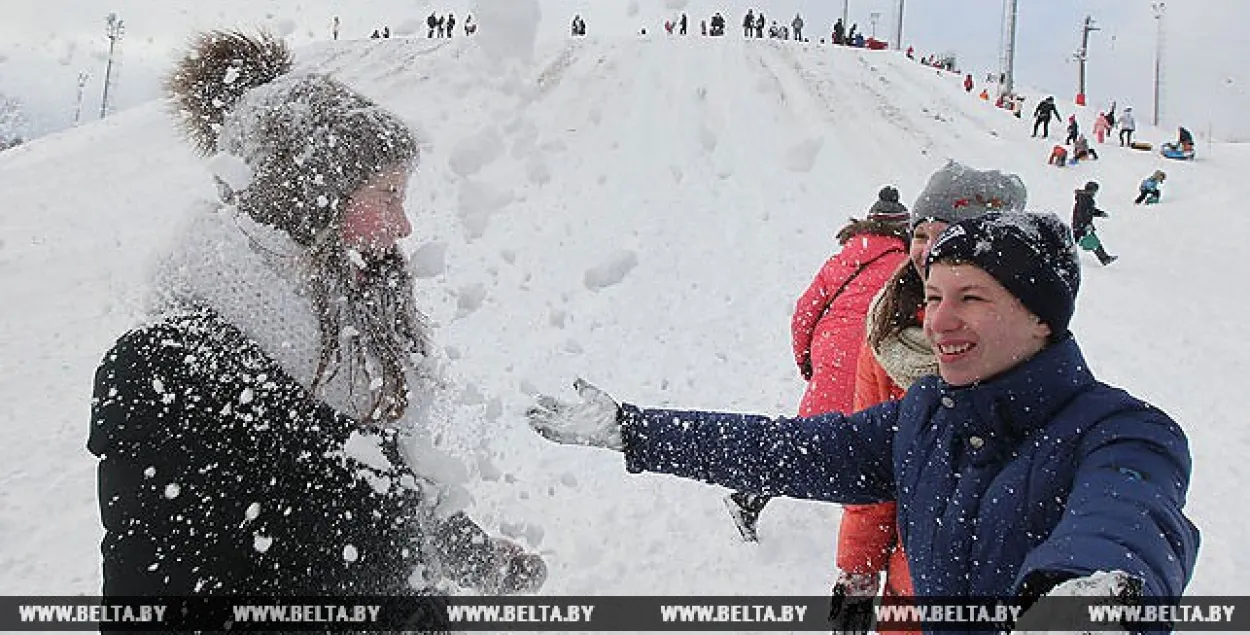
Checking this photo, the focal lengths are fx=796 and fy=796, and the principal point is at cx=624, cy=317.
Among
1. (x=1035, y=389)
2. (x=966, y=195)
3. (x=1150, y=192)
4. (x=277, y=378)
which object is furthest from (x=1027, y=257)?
(x=1150, y=192)

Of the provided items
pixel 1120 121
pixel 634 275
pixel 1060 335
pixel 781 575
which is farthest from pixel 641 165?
pixel 1120 121

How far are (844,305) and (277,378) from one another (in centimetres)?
242

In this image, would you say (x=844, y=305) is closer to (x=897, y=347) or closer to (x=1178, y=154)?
(x=897, y=347)

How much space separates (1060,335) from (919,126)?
24075 mm

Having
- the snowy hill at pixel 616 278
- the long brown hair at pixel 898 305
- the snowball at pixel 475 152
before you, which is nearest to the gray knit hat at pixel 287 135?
the snowy hill at pixel 616 278

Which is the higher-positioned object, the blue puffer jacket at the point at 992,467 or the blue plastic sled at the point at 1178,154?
the blue puffer jacket at the point at 992,467

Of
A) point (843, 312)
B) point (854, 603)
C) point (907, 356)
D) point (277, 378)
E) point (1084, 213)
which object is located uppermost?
point (277, 378)

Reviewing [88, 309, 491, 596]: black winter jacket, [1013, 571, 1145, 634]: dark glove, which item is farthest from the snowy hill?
[1013, 571, 1145, 634]: dark glove

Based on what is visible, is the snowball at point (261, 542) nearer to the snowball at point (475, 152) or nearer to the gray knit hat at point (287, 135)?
the gray knit hat at point (287, 135)

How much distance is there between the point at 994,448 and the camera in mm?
1567

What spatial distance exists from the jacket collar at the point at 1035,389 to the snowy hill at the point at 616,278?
1.14m

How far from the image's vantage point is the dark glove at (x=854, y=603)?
2807mm

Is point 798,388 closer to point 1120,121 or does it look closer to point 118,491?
point 118,491

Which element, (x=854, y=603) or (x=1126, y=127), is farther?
(x=1126, y=127)
